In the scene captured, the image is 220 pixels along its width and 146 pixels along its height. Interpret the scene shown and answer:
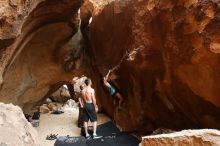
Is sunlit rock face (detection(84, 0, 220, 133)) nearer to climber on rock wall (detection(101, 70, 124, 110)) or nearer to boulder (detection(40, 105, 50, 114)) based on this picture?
climber on rock wall (detection(101, 70, 124, 110))

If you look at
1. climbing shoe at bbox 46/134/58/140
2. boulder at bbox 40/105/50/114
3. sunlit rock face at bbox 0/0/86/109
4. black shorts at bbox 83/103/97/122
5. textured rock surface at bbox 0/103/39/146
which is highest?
sunlit rock face at bbox 0/0/86/109

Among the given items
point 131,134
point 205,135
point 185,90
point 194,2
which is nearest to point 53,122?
point 131,134

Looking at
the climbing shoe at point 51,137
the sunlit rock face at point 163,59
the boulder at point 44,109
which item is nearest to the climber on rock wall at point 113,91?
the sunlit rock face at point 163,59

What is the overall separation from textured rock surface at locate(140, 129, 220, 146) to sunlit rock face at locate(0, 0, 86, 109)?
12.8 feet

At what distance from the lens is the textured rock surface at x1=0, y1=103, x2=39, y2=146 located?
2.51m

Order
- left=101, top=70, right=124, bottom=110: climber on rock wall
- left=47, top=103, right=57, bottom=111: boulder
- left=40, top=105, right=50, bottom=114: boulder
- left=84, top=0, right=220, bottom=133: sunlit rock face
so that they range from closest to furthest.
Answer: left=84, top=0, right=220, bottom=133: sunlit rock face → left=101, top=70, right=124, bottom=110: climber on rock wall → left=40, top=105, right=50, bottom=114: boulder → left=47, top=103, right=57, bottom=111: boulder

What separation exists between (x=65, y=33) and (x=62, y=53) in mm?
955

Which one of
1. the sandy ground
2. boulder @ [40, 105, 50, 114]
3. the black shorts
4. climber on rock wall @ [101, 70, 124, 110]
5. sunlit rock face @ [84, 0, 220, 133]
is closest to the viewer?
sunlit rock face @ [84, 0, 220, 133]

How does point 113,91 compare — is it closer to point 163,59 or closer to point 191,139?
point 163,59

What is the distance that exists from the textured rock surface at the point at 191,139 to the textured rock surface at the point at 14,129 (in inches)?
44.8

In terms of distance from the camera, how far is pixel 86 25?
12.2 meters

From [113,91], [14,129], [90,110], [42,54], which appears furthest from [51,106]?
[14,129]

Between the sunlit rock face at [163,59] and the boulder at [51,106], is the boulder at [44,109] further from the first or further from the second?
the sunlit rock face at [163,59]

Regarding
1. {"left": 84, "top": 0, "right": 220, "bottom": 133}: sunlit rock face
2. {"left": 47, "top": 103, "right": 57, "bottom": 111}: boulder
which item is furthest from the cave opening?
{"left": 47, "top": 103, "right": 57, "bottom": 111}: boulder
